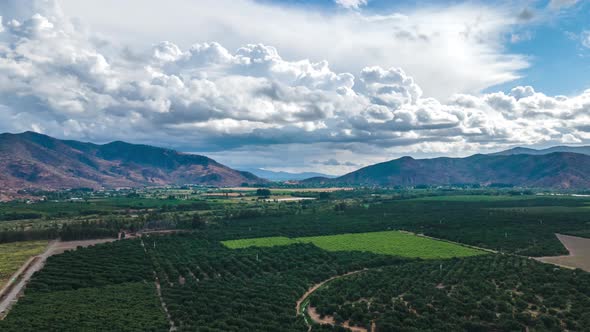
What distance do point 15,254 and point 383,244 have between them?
89.8m

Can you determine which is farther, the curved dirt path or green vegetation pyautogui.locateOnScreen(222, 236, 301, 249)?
green vegetation pyautogui.locateOnScreen(222, 236, 301, 249)

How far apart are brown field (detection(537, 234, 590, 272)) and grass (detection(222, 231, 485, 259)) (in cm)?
1551

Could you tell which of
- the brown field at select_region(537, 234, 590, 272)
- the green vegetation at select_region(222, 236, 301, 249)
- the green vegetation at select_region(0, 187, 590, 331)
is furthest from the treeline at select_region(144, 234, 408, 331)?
the brown field at select_region(537, 234, 590, 272)

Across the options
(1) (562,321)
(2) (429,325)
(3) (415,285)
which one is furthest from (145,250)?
(1) (562,321)

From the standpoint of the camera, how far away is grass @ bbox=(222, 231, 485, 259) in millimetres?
97375

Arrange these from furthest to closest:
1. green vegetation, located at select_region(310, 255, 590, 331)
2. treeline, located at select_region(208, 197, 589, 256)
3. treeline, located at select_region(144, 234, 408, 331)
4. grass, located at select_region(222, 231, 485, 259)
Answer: treeline, located at select_region(208, 197, 589, 256) < grass, located at select_region(222, 231, 485, 259) < treeline, located at select_region(144, 234, 408, 331) < green vegetation, located at select_region(310, 255, 590, 331)

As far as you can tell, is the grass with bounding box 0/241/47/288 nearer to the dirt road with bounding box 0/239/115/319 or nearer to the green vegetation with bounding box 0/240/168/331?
the dirt road with bounding box 0/239/115/319

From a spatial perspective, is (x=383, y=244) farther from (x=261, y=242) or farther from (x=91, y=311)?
(x=91, y=311)

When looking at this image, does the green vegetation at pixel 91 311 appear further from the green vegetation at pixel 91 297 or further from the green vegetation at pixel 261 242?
the green vegetation at pixel 261 242

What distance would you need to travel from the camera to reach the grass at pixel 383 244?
319 feet

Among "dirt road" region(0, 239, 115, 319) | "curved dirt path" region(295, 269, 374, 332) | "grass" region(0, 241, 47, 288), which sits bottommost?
"curved dirt path" region(295, 269, 374, 332)

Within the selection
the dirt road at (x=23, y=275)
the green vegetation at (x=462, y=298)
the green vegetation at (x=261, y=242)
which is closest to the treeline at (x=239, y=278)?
the green vegetation at (x=261, y=242)

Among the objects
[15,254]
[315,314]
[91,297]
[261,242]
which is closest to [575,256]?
[315,314]

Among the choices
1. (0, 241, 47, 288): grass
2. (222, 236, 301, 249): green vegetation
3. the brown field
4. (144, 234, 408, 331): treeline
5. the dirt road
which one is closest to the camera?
(144, 234, 408, 331): treeline
